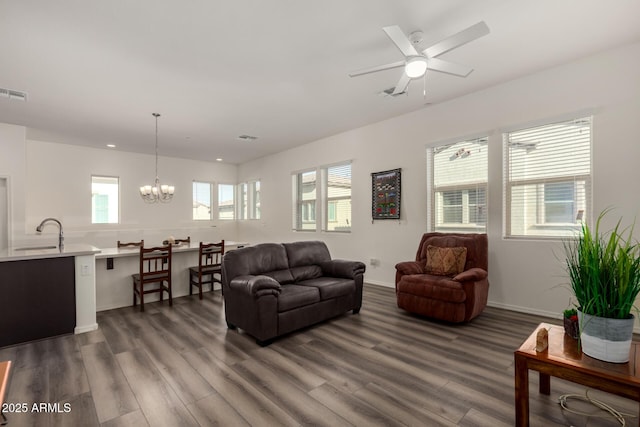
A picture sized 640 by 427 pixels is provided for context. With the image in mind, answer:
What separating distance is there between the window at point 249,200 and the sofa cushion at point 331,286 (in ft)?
17.2

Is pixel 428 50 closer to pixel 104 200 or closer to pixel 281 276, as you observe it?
pixel 281 276

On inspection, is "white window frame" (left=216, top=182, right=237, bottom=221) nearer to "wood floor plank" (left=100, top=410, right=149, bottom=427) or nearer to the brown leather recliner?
the brown leather recliner

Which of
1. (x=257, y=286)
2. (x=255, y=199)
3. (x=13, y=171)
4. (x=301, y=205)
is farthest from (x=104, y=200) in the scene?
(x=257, y=286)

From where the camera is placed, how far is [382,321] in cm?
370

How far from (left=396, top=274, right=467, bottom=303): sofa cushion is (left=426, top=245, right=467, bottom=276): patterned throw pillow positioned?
0.12 metres

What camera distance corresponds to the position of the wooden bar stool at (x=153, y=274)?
165 inches

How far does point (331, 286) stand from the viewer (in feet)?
12.0

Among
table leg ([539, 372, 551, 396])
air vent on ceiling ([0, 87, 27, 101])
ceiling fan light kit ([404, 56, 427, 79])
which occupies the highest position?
air vent on ceiling ([0, 87, 27, 101])

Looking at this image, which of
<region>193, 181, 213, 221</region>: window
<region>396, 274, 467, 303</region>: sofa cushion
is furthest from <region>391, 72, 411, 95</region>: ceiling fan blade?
<region>193, 181, 213, 221</region>: window

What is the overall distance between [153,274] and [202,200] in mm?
4830

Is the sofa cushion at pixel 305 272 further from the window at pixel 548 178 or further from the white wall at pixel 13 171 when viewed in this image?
the white wall at pixel 13 171

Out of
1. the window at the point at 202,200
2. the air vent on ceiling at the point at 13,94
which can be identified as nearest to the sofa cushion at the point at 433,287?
the air vent on ceiling at the point at 13,94

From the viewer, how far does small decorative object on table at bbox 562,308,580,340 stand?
1.92 m

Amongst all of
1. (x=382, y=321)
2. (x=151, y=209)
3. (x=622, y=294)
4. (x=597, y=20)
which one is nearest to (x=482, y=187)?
(x=597, y=20)
